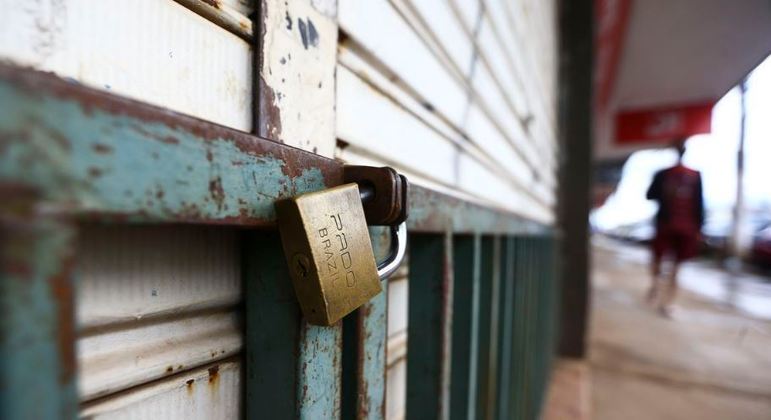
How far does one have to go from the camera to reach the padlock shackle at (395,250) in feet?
1.42

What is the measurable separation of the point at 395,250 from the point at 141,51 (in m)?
0.32

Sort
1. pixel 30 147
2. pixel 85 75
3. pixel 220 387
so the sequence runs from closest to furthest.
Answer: pixel 30 147 → pixel 85 75 → pixel 220 387

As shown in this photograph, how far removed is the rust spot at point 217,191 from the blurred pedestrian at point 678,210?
6034 mm

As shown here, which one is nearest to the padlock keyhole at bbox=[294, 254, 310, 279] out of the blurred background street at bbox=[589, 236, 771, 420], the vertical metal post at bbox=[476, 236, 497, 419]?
the vertical metal post at bbox=[476, 236, 497, 419]

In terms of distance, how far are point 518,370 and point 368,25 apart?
140 centimetres

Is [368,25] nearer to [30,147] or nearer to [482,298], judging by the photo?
[30,147]

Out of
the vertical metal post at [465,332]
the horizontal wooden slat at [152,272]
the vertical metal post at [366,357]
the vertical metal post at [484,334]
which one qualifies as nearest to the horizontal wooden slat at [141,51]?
the horizontal wooden slat at [152,272]

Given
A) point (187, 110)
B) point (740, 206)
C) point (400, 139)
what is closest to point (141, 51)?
point (187, 110)

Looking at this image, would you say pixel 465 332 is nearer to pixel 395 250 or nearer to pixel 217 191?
pixel 395 250

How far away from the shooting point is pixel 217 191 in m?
0.27

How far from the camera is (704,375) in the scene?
3.12 metres

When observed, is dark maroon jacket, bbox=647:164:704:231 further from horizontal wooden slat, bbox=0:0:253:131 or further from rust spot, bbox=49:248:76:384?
rust spot, bbox=49:248:76:384

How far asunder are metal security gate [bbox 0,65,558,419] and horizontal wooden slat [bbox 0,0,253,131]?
124 mm

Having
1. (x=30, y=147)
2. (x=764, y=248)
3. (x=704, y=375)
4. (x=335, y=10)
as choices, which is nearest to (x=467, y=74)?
(x=335, y=10)
